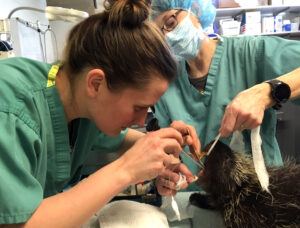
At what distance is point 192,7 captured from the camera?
1297 mm

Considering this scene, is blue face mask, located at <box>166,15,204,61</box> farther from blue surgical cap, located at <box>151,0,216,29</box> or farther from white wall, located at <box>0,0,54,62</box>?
white wall, located at <box>0,0,54,62</box>

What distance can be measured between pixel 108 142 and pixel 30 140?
0.47 m

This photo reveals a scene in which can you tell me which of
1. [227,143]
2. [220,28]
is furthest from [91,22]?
[220,28]

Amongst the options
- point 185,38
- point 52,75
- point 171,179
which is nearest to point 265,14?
point 185,38

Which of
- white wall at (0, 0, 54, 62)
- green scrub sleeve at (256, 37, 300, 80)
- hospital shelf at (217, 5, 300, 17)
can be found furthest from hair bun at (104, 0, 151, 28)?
hospital shelf at (217, 5, 300, 17)

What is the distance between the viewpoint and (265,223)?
0.85 m

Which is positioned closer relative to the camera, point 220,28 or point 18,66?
point 18,66

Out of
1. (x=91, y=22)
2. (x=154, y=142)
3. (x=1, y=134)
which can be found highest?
(x=91, y=22)

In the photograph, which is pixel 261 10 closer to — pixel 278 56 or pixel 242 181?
pixel 278 56

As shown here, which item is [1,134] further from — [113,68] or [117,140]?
[117,140]

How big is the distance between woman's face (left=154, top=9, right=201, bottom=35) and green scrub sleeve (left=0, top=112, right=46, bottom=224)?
2.47 ft

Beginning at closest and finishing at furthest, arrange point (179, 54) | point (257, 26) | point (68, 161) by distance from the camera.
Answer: point (68, 161) → point (179, 54) → point (257, 26)

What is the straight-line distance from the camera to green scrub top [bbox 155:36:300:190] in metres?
1.13

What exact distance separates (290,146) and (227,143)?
232 centimetres
